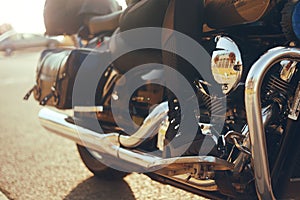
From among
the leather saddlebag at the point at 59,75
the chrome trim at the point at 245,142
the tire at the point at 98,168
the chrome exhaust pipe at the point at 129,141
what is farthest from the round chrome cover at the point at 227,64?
the tire at the point at 98,168

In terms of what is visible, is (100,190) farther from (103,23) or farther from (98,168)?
(103,23)

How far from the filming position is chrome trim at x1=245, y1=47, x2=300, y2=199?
4.33 feet

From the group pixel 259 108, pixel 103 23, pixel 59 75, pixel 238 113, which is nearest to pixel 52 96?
pixel 59 75

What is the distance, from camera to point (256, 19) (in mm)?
1486

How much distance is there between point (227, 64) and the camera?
A: 152cm

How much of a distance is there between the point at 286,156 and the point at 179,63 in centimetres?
49

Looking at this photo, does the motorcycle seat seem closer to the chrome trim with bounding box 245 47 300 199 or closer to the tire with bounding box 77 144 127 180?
the tire with bounding box 77 144 127 180

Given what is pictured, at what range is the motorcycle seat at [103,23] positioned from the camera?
2457 millimetres

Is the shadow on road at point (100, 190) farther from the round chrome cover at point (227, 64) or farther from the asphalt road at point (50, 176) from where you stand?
the round chrome cover at point (227, 64)

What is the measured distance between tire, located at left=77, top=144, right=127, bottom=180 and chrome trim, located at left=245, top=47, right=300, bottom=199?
146 centimetres

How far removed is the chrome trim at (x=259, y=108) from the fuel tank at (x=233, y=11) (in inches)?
7.0

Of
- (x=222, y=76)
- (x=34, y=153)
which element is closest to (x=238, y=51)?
(x=222, y=76)

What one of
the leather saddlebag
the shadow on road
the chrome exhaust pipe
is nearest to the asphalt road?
the shadow on road

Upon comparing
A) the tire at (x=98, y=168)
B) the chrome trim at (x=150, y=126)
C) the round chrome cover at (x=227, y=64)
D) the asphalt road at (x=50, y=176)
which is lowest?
the asphalt road at (x=50, y=176)
